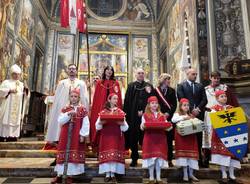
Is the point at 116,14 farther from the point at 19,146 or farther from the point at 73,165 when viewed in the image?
the point at 73,165

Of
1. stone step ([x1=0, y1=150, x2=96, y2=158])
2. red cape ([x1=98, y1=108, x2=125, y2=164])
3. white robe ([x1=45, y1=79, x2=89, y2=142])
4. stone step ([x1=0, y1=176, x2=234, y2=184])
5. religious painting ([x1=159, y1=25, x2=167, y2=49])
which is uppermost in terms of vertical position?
religious painting ([x1=159, y1=25, x2=167, y2=49])

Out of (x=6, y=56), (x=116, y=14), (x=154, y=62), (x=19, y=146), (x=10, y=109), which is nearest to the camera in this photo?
(x=19, y=146)

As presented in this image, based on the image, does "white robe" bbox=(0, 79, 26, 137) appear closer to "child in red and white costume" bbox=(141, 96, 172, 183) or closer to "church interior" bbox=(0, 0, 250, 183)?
"church interior" bbox=(0, 0, 250, 183)

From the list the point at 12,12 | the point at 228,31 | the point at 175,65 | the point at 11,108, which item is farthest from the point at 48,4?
the point at 228,31

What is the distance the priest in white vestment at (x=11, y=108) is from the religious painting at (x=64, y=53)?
849 centimetres

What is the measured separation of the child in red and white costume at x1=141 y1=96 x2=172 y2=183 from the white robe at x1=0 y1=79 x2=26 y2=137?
477 cm

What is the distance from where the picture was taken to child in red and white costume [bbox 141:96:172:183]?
375 centimetres

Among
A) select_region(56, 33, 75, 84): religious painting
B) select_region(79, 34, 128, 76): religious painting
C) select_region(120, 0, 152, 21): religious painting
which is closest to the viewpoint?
select_region(56, 33, 75, 84): religious painting

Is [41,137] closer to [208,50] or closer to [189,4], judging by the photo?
[208,50]

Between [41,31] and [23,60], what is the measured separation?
12.8 ft

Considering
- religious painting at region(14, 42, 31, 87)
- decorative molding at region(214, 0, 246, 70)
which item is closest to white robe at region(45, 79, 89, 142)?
decorative molding at region(214, 0, 246, 70)

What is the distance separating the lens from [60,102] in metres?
4.71

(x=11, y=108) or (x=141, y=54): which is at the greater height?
(x=141, y=54)

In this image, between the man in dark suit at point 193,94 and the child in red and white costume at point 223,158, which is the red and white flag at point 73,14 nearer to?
the man in dark suit at point 193,94
